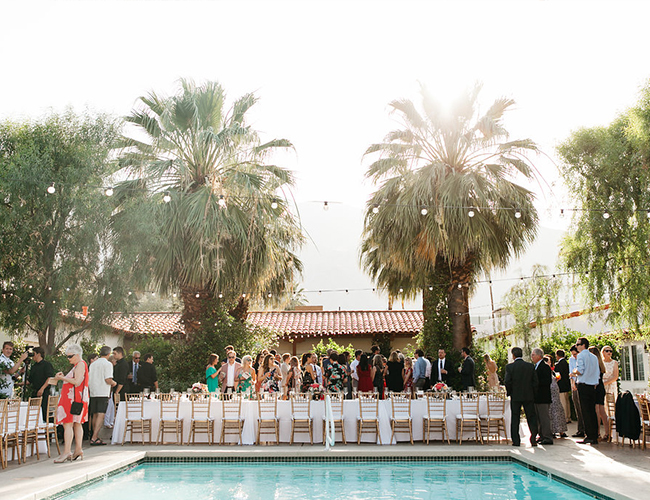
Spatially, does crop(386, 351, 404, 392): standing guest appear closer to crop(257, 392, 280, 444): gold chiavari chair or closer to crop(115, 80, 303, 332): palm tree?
crop(257, 392, 280, 444): gold chiavari chair

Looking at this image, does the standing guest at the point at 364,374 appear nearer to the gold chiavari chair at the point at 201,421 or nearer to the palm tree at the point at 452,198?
the gold chiavari chair at the point at 201,421

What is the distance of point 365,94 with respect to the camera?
43.6ft

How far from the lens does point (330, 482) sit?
322 inches

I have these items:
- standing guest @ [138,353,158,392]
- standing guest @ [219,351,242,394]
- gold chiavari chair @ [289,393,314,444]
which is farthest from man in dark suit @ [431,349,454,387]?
standing guest @ [138,353,158,392]

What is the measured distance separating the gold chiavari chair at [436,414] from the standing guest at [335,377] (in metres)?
1.79

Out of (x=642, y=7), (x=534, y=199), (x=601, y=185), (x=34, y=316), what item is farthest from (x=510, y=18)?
(x=34, y=316)

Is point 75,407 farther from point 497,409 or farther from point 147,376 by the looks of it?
point 497,409

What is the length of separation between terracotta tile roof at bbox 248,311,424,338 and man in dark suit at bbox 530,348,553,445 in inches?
529

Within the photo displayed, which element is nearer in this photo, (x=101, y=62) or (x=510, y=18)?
(x=510, y=18)

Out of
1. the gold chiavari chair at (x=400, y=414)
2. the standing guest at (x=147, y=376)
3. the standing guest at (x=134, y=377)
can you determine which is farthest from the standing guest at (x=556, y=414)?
the standing guest at (x=134, y=377)

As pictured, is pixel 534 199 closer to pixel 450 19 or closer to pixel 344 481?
pixel 450 19

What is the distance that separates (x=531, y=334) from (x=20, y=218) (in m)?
16.9

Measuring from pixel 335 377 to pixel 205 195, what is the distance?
18.8 feet

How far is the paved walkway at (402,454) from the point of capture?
22.4 feet
